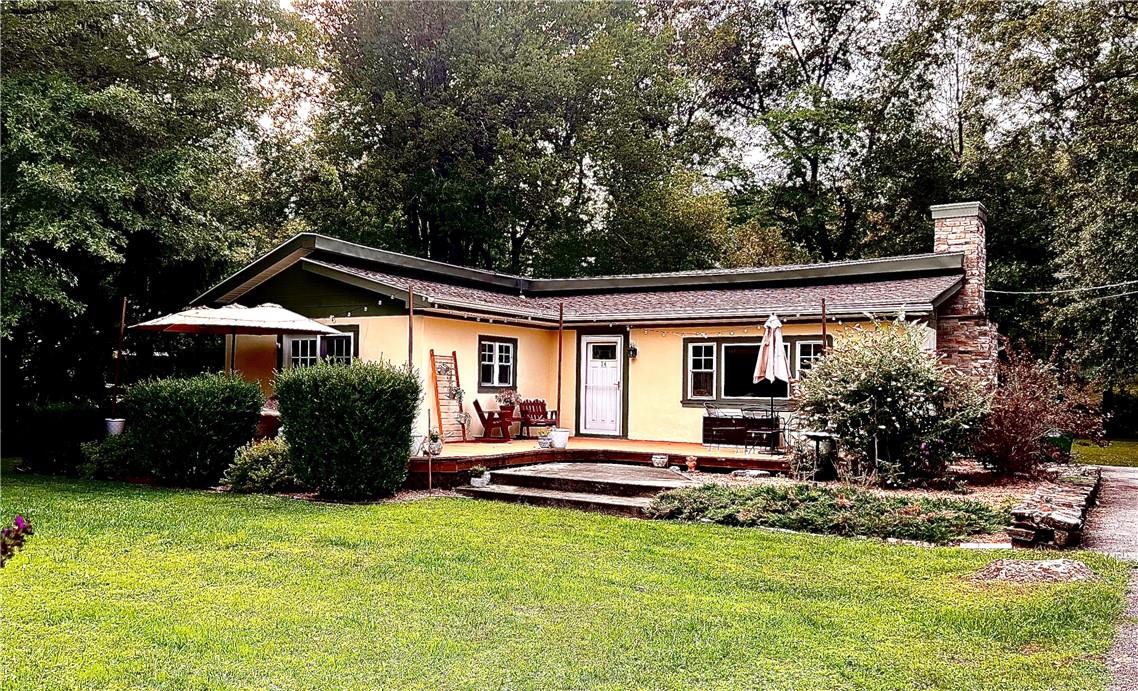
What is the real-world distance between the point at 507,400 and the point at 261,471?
15.0 ft

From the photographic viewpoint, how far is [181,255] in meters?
14.8

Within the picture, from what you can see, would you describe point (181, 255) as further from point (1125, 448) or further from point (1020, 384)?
point (1125, 448)

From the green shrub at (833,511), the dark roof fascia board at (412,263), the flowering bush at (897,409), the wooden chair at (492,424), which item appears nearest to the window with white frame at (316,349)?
the dark roof fascia board at (412,263)

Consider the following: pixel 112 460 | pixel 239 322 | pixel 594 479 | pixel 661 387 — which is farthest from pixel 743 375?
pixel 112 460

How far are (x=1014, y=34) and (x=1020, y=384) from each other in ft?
37.4

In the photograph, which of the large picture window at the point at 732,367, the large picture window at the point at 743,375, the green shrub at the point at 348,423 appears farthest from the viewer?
the large picture window at the point at 743,375

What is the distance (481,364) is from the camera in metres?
13.7

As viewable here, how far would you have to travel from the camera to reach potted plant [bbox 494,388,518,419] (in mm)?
13641

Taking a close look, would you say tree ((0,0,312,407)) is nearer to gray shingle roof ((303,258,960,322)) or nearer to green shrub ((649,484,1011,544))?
gray shingle roof ((303,258,960,322))

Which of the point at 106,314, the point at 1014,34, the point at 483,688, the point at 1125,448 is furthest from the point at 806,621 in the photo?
the point at 1125,448

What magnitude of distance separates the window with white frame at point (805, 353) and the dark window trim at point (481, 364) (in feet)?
15.6

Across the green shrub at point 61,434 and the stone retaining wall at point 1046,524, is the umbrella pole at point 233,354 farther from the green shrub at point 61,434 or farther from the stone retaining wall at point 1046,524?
the stone retaining wall at point 1046,524

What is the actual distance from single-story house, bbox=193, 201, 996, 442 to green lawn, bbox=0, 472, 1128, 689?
5376mm

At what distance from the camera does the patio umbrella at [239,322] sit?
11.5 metres
